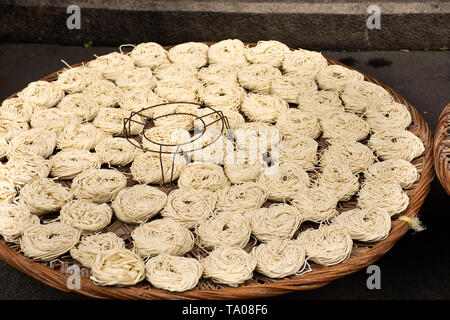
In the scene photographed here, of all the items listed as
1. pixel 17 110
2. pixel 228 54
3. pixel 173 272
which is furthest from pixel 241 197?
pixel 17 110

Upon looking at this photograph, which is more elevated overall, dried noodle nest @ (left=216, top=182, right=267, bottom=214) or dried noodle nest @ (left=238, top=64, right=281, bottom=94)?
dried noodle nest @ (left=238, top=64, right=281, bottom=94)

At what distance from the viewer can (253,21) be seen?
6.23m

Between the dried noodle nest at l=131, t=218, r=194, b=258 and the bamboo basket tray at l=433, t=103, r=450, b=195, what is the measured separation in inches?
59.6

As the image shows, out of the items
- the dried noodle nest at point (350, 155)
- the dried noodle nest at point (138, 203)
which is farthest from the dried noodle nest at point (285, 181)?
the dried noodle nest at point (138, 203)

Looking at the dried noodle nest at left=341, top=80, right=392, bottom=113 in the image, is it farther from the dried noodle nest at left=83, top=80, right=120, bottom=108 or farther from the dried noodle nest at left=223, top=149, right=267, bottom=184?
the dried noodle nest at left=83, top=80, right=120, bottom=108

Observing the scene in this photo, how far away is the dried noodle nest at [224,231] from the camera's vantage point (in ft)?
9.42

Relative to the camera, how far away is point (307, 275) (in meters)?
2.71

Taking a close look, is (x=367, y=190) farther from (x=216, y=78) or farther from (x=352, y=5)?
(x=352, y=5)

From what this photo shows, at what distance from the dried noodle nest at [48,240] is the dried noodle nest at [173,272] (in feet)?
1.51

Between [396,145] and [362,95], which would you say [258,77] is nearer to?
[362,95]

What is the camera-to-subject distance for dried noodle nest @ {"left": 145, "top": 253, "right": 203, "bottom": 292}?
2.64 meters

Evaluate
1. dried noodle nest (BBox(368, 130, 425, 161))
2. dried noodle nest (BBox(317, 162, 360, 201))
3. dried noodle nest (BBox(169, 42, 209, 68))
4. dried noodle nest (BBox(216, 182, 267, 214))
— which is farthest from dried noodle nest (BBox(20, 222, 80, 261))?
dried noodle nest (BBox(368, 130, 425, 161))

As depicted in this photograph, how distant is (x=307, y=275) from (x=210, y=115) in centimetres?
145

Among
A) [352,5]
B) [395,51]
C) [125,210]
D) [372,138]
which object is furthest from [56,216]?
[395,51]
